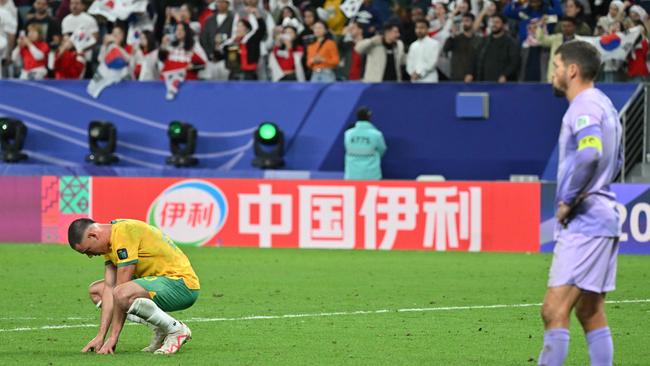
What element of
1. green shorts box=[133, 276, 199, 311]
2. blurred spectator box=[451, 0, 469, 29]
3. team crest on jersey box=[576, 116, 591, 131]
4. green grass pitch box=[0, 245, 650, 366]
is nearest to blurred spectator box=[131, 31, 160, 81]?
green grass pitch box=[0, 245, 650, 366]

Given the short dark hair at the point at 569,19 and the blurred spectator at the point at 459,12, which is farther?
the blurred spectator at the point at 459,12

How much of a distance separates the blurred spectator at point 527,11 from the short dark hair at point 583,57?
51.9ft

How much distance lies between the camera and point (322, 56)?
24641 millimetres

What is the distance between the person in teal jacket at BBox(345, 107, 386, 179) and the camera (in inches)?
941

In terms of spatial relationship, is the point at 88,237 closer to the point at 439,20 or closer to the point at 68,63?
the point at 439,20

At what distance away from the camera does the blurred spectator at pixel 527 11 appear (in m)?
23.8

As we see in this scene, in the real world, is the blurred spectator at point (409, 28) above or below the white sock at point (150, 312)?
above

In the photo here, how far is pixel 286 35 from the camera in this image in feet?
81.3

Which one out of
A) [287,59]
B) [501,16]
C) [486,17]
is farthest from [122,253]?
[287,59]

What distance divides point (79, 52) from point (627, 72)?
33.3ft

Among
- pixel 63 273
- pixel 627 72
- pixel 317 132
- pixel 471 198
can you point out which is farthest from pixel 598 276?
pixel 317 132

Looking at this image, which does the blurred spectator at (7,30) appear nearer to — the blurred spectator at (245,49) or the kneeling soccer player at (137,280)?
the blurred spectator at (245,49)

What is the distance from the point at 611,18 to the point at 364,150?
4.62 metres

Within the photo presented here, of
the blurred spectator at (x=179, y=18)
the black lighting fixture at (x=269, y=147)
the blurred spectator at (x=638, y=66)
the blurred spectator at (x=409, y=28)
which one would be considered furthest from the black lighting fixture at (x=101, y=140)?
the blurred spectator at (x=638, y=66)
